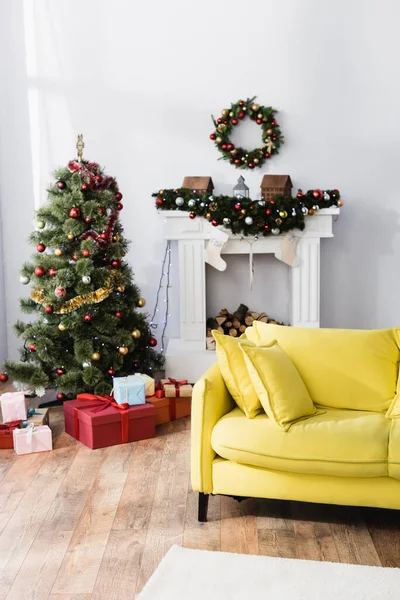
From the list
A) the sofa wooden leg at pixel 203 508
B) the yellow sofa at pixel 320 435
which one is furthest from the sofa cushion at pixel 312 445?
the sofa wooden leg at pixel 203 508

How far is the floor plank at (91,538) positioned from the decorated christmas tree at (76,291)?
1.14m

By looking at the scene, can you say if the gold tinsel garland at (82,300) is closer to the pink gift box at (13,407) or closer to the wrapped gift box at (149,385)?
the wrapped gift box at (149,385)

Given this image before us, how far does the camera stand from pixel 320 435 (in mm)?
2975

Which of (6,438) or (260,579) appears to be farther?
(6,438)

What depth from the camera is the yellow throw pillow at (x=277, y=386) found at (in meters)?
3.07

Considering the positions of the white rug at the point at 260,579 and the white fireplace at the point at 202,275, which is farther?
the white fireplace at the point at 202,275

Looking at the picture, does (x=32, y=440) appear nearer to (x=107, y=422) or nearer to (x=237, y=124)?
(x=107, y=422)

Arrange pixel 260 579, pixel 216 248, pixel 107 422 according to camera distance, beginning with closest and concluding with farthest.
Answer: pixel 260 579
pixel 107 422
pixel 216 248

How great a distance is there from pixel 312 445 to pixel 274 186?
9.41 feet

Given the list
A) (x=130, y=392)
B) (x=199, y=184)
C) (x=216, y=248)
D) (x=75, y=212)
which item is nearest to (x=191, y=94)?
(x=199, y=184)

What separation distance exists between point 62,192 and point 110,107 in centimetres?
132

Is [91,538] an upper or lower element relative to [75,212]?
lower

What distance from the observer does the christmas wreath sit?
5.62m

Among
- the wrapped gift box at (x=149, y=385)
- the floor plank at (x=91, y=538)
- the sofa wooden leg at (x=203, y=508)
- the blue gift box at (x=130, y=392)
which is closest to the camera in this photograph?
the floor plank at (x=91, y=538)
